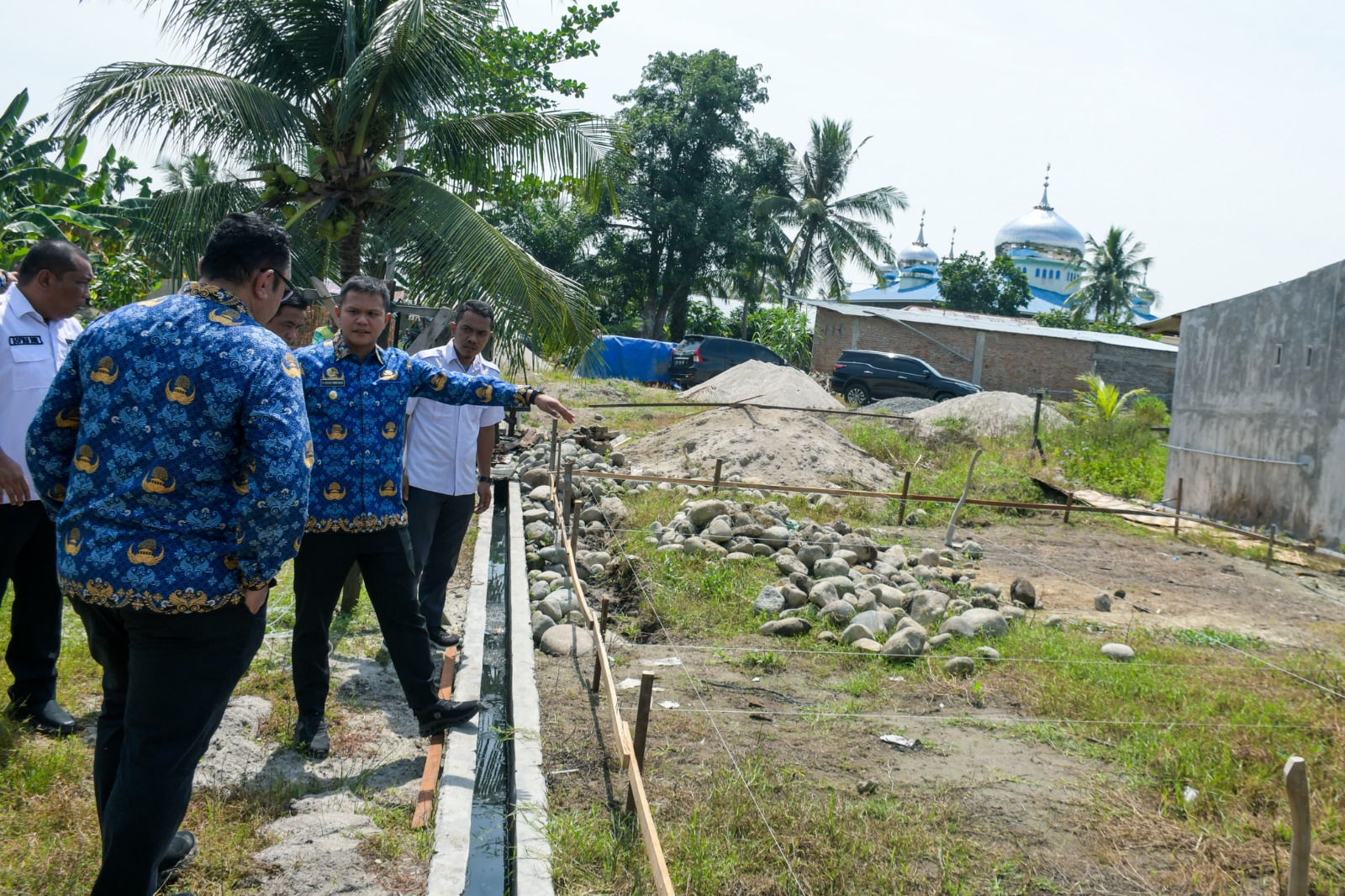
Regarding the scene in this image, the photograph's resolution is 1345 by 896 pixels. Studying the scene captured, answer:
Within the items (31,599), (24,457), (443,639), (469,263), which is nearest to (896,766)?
(443,639)

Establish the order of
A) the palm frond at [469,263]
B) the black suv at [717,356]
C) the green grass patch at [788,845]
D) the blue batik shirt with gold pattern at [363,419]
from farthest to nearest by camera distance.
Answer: the black suv at [717,356] < the palm frond at [469,263] < the blue batik shirt with gold pattern at [363,419] < the green grass patch at [788,845]

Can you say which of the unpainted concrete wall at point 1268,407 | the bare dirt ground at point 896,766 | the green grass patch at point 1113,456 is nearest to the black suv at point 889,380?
the green grass patch at point 1113,456

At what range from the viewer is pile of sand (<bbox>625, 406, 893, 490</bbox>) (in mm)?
13383

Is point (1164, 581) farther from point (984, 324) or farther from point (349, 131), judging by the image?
point (984, 324)

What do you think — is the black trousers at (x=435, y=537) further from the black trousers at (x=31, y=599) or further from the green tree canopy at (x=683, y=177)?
the green tree canopy at (x=683, y=177)

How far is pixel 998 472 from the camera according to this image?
15.0 metres

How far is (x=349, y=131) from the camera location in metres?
8.61

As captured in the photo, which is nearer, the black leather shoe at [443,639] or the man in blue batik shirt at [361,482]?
the man in blue batik shirt at [361,482]

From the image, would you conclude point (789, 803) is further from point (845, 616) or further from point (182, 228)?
point (182, 228)

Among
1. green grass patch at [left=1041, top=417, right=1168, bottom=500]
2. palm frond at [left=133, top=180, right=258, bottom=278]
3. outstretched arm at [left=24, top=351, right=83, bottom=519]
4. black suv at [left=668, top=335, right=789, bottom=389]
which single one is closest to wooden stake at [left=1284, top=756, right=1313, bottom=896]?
outstretched arm at [left=24, top=351, right=83, bottom=519]

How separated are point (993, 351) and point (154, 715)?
29896 millimetres

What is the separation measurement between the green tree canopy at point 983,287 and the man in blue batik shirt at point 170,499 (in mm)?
53274

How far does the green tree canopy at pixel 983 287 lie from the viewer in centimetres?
5316

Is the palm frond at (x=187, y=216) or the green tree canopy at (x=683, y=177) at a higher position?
the green tree canopy at (x=683, y=177)
